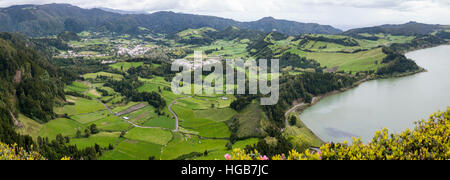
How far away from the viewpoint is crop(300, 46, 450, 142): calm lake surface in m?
64.5

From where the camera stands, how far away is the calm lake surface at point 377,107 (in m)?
64.5

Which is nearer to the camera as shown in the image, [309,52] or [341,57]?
[341,57]

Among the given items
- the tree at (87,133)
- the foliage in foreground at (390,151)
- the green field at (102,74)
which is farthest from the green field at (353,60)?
the foliage in foreground at (390,151)

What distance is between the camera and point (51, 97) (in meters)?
74.1

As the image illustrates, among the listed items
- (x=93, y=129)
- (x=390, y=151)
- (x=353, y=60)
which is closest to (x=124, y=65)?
(x=93, y=129)

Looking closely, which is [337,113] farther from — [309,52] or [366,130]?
[309,52]

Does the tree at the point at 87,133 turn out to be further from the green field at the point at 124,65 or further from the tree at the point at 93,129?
the green field at the point at 124,65

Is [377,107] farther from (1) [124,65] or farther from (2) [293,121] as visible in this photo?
(1) [124,65]

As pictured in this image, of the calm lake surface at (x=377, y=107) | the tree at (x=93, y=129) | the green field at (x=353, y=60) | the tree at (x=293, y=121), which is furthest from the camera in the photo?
the green field at (x=353, y=60)

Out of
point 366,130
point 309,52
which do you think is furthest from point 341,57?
point 366,130

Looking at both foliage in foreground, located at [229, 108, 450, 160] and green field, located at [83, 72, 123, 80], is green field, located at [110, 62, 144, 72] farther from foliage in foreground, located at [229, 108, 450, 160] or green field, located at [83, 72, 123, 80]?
foliage in foreground, located at [229, 108, 450, 160]

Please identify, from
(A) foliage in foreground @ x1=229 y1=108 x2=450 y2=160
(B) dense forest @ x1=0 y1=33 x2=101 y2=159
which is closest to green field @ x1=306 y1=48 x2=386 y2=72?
(B) dense forest @ x1=0 y1=33 x2=101 y2=159

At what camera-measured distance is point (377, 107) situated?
80.3 meters
